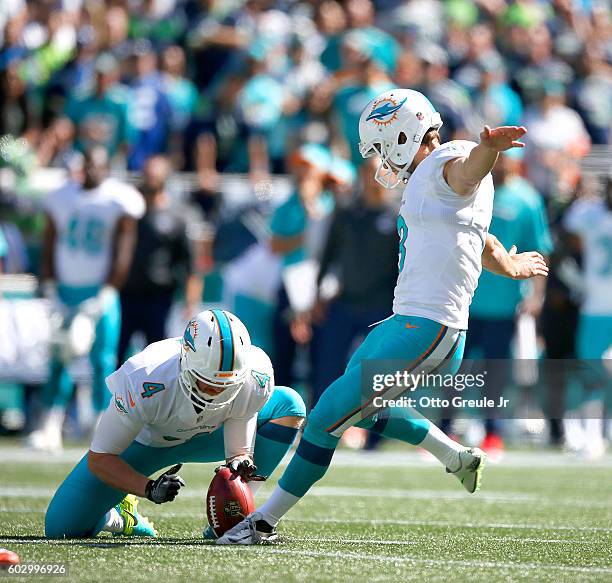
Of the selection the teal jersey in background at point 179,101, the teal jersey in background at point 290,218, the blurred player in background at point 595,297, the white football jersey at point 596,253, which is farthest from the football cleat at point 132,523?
the teal jersey in background at point 179,101

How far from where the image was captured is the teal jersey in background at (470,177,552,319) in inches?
367

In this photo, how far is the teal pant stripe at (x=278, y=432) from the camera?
560 cm

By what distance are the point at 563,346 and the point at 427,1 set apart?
4309 millimetres

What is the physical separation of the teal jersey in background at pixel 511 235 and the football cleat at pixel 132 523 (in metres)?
4.37

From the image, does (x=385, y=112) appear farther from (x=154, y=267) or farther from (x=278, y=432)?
(x=154, y=267)

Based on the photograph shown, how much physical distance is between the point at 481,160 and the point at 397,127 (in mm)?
579

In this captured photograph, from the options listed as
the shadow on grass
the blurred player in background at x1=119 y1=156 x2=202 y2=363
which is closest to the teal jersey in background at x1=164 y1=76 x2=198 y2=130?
the blurred player in background at x1=119 y1=156 x2=202 y2=363

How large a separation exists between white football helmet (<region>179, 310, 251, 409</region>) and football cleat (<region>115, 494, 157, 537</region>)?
28.4 inches

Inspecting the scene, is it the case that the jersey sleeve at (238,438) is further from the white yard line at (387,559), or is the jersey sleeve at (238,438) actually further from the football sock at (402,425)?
the football sock at (402,425)

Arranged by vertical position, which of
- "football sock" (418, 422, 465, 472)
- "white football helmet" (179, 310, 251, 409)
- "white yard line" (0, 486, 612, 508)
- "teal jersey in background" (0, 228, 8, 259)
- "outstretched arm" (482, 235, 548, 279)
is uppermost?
"outstretched arm" (482, 235, 548, 279)

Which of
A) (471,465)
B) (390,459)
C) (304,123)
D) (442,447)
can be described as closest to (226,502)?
(442,447)

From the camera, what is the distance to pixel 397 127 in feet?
17.0

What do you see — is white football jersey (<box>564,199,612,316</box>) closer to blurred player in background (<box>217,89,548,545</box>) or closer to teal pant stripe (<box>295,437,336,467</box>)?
blurred player in background (<box>217,89,548,545</box>)

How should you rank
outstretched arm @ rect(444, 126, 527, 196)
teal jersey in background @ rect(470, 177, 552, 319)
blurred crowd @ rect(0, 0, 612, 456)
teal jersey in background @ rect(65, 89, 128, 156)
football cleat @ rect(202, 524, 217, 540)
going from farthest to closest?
teal jersey in background @ rect(65, 89, 128, 156), blurred crowd @ rect(0, 0, 612, 456), teal jersey in background @ rect(470, 177, 552, 319), football cleat @ rect(202, 524, 217, 540), outstretched arm @ rect(444, 126, 527, 196)
